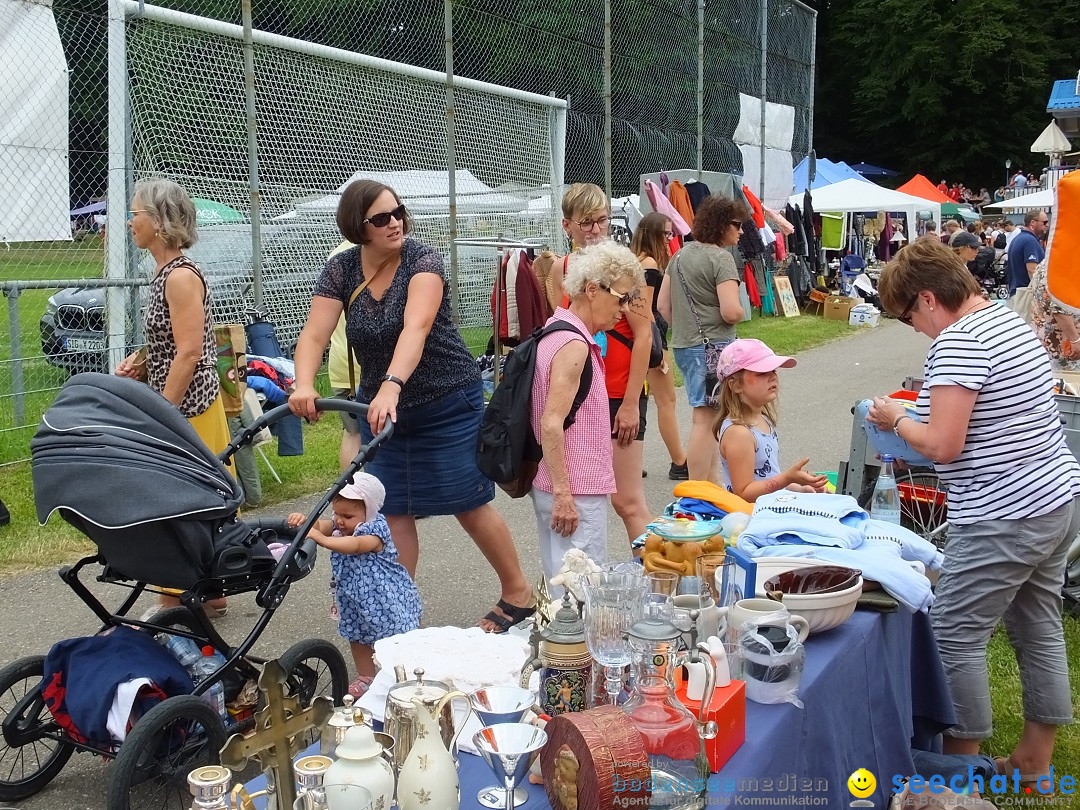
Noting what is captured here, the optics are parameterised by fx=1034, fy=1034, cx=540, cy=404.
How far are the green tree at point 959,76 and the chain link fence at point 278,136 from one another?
32.6m

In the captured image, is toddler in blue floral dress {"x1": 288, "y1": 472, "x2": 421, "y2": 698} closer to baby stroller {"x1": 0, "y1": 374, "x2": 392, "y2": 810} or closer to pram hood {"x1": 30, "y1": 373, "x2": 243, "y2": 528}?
baby stroller {"x1": 0, "y1": 374, "x2": 392, "y2": 810}

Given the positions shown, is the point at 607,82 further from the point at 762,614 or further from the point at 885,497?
the point at 762,614

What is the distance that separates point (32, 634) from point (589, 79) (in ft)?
32.4

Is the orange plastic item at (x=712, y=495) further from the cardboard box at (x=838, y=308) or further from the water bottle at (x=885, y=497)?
the cardboard box at (x=838, y=308)

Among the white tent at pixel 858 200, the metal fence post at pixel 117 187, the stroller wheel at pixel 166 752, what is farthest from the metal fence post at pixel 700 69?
the stroller wheel at pixel 166 752

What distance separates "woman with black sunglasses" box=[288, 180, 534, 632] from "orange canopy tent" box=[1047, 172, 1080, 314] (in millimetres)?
2366

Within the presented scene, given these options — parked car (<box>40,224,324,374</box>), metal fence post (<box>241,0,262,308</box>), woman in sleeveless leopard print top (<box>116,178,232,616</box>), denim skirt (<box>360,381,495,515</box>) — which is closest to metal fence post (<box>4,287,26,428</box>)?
parked car (<box>40,224,324,374</box>)

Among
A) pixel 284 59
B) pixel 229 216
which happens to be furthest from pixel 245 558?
pixel 284 59

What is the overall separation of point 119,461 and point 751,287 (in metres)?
15.2

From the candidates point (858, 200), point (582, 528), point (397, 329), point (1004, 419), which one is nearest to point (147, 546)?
point (397, 329)

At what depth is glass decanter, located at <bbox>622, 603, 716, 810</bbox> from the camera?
1.97 meters

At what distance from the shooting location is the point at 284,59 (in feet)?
27.2

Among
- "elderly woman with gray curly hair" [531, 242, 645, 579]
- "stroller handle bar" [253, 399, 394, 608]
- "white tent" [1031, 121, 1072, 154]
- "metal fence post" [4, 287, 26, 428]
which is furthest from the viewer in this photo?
"white tent" [1031, 121, 1072, 154]

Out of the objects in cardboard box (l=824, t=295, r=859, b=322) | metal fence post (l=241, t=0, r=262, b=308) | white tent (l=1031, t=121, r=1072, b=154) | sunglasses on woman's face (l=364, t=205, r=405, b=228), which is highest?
white tent (l=1031, t=121, r=1072, b=154)
